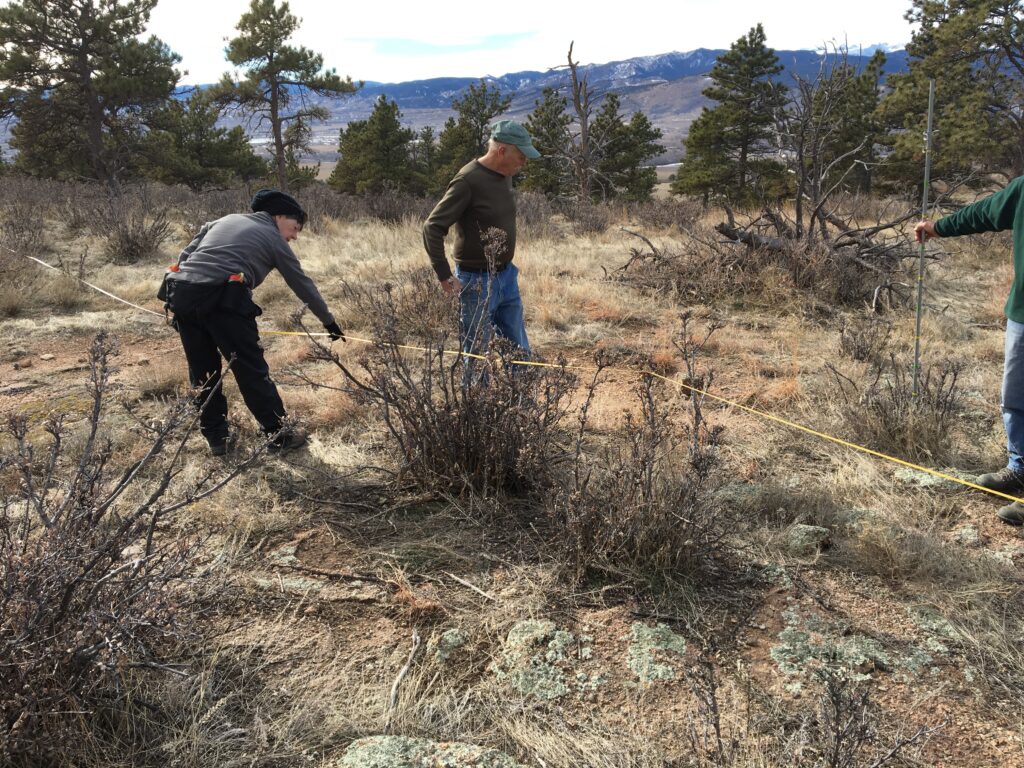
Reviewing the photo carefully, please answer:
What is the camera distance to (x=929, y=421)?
341 cm

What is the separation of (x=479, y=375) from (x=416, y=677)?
137 cm

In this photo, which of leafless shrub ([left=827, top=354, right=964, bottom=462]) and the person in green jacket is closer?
the person in green jacket

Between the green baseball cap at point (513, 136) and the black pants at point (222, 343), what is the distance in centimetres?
151

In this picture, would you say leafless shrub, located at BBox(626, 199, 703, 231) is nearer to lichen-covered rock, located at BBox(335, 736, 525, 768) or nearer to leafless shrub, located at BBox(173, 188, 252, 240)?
leafless shrub, located at BBox(173, 188, 252, 240)

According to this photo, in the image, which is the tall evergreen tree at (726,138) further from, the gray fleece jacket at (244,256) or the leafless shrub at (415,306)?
the gray fleece jacket at (244,256)

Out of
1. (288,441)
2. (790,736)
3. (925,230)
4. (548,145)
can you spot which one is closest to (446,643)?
(790,736)

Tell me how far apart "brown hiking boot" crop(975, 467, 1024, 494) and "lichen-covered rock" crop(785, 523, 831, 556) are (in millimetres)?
898

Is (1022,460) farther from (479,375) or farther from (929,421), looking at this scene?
(479,375)

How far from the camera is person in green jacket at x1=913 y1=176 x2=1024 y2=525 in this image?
2.83 metres

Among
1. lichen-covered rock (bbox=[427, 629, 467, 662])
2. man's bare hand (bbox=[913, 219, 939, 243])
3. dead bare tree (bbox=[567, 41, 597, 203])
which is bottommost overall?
lichen-covered rock (bbox=[427, 629, 467, 662])

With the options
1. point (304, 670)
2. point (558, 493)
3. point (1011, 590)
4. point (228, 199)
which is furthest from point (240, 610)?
point (228, 199)

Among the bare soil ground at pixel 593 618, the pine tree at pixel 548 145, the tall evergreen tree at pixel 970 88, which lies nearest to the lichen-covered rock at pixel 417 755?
the bare soil ground at pixel 593 618

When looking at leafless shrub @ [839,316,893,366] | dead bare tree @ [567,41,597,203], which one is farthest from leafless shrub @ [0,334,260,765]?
dead bare tree @ [567,41,597,203]

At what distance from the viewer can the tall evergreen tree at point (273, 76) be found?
18703 mm
